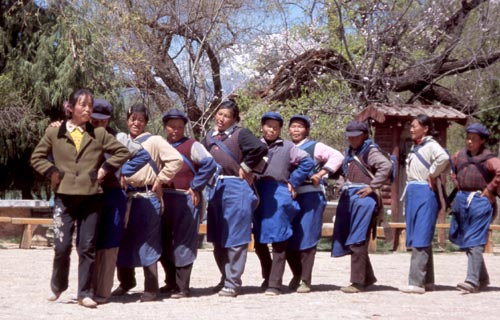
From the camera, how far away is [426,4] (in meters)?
19.3

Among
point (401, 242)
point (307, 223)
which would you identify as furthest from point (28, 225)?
point (307, 223)

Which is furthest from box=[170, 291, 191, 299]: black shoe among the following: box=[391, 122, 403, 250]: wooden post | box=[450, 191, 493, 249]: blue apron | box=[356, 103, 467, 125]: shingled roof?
box=[391, 122, 403, 250]: wooden post

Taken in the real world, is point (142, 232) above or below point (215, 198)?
below

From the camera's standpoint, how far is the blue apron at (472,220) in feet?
30.0

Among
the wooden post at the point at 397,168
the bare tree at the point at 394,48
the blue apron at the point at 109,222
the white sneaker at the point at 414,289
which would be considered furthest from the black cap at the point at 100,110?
the bare tree at the point at 394,48

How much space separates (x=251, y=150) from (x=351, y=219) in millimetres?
1315

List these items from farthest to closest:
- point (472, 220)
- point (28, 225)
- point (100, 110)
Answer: point (28, 225) → point (472, 220) → point (100, 110)

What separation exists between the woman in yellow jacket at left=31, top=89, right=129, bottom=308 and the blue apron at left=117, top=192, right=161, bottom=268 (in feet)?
1.70

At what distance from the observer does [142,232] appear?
7.96 metres

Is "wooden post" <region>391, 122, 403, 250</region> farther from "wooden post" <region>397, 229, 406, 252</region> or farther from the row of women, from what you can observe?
the row of women

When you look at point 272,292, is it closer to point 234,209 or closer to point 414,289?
point 234,209

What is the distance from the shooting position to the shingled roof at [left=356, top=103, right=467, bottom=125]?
15.8 metres

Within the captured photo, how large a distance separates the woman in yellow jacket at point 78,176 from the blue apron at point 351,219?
8.20 ft

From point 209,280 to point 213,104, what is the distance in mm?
10318
